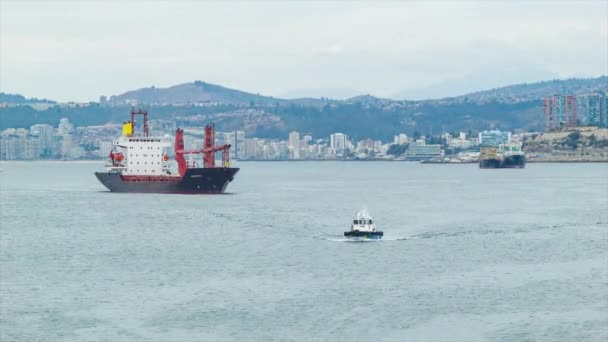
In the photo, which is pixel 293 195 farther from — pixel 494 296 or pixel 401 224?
pixel 494 296

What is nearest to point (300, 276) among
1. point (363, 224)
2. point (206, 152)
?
point (363, 224)

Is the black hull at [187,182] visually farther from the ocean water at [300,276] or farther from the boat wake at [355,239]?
the boat wake at [355,239]

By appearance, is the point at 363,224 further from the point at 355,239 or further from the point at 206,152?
the point at 206,152

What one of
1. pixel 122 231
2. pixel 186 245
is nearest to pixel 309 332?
pixel 186 245

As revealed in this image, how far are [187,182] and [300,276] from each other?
53.9 m

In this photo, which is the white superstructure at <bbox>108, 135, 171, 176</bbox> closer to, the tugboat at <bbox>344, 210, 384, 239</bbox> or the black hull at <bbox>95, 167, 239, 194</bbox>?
the black hull at <bbox>95, 167, 239, 194</bbox>

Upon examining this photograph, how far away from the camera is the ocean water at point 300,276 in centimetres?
3484

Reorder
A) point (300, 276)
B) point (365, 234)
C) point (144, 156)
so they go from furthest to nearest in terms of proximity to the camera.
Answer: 1. point (144, 156)
2. point (365, 234)
3. point (300, 276)

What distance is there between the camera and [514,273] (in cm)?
4594

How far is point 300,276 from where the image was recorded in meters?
45.1

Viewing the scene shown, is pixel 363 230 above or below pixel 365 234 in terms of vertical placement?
above

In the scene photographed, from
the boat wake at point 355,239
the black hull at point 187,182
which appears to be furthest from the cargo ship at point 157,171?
the boat wake at point 355,239

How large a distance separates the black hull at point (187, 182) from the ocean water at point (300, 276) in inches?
601

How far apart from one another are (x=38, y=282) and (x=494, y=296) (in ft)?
52.9
